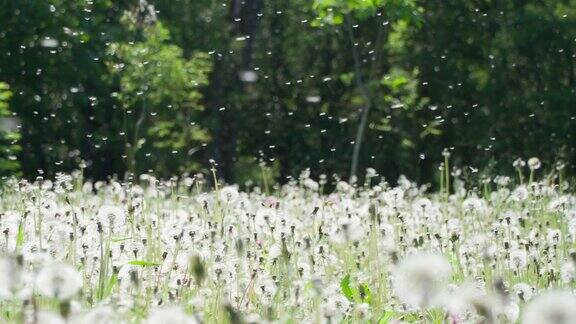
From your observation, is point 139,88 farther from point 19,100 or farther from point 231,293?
point 231,293

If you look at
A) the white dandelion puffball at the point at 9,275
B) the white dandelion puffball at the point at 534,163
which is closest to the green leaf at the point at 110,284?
the white dandelion puffball at the point at 9,275

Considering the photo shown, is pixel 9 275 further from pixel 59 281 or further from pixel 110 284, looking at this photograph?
pixel 110 284

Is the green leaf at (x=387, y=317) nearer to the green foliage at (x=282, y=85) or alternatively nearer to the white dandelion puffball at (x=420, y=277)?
the white dandelion puffball at (x=420, y=277)

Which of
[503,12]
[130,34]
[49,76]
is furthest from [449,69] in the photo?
[49,76]

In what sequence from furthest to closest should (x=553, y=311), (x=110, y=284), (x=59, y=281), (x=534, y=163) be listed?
(x=534, y=163) → (x=110, y=284) → (x=59, y=281) → (x=553, y=311)

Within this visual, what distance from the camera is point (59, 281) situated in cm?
182

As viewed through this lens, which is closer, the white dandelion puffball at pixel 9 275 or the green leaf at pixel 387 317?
the white dandelion puffball at pixel 9 275

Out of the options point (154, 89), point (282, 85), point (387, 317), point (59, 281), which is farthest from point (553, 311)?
point (282, 85)

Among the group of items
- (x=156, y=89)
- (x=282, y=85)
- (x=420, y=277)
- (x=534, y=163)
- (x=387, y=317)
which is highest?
(x=282, y=85)

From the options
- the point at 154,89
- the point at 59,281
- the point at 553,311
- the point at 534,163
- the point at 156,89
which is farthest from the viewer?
the point at 154,89

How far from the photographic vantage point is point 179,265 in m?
3.66

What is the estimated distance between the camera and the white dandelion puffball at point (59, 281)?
178cm

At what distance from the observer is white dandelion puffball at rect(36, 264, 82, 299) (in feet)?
5.85

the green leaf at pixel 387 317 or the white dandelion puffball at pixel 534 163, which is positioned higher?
the white dandelion puffball at pixel 534 163
